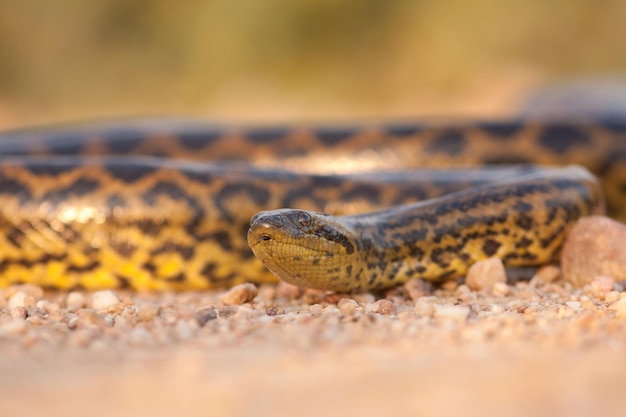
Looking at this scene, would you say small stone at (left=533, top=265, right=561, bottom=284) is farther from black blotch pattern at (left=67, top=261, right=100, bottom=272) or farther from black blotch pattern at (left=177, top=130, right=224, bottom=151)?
black blotch pattern at (left=177, top=130, right=224, bottom=151)

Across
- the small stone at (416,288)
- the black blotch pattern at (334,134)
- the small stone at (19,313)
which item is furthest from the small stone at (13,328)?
the black blotch pattern at (334,134)

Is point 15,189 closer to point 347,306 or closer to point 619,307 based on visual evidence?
point 347,306

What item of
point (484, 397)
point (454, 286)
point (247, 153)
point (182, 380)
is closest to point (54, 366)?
point (182, 380)

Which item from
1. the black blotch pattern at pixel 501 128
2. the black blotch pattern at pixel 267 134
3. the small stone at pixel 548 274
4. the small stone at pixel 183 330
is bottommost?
the small stone at pixel 548 274

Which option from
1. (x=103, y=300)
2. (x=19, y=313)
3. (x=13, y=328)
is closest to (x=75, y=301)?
(x=103, y=300)

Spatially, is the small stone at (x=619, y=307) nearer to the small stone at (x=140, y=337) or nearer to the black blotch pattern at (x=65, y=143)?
the small stone at (x=140, y=337)

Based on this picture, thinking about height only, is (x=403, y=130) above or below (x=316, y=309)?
above
